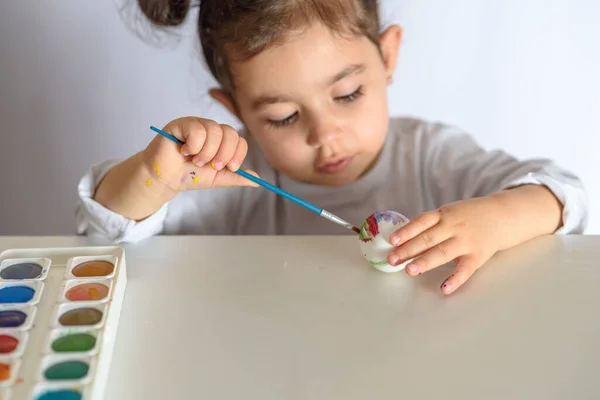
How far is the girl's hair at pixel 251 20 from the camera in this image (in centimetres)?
73

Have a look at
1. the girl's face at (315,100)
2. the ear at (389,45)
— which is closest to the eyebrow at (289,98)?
the girl's face at (315,100)

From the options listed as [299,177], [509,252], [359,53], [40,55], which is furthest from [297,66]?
[40,55]

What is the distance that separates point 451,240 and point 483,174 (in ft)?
0.90

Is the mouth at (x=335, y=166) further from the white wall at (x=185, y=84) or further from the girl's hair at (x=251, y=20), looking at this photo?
the white wall at (x=185, y=84)

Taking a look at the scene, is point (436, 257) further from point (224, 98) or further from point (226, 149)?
point (224, 98)

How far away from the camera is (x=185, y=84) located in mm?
1073

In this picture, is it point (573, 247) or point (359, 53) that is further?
point (359, 53)

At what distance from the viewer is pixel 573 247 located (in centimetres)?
60

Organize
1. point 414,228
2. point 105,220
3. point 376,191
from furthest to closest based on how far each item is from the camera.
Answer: point 376,191 < point 105,220 < point 414,228

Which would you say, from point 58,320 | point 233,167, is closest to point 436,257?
point 233,167

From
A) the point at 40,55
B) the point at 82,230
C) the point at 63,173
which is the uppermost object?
the point at 40,55

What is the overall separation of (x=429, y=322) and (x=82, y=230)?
0.42 metres

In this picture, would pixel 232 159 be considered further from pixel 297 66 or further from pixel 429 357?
pixel 429 357

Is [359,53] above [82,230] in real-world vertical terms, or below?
above
